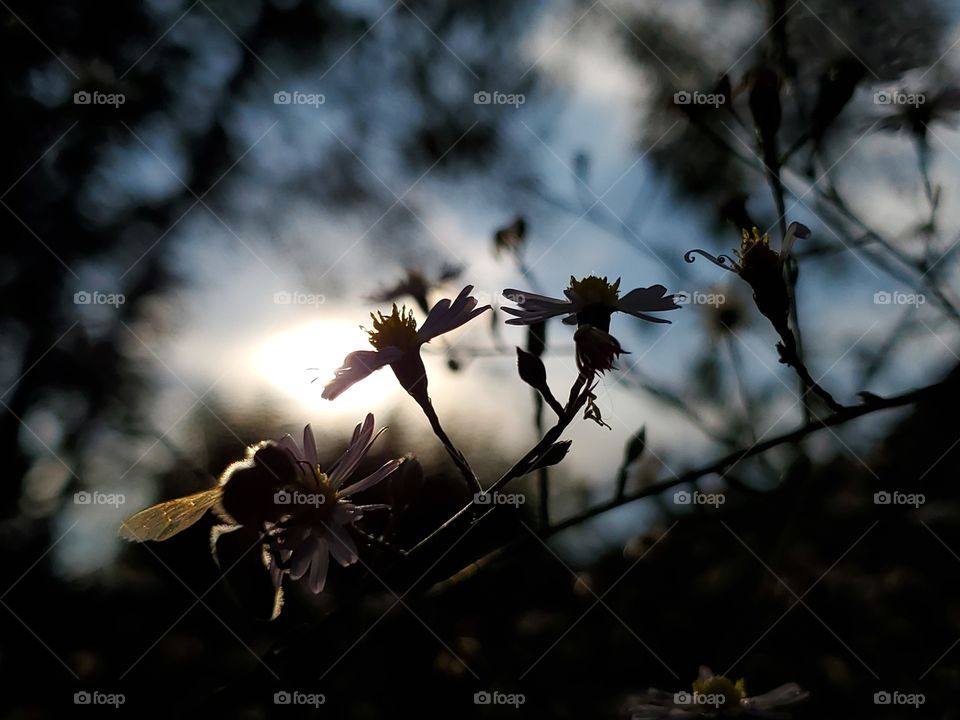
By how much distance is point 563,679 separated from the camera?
2.55 m

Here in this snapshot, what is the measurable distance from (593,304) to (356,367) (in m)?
0.36

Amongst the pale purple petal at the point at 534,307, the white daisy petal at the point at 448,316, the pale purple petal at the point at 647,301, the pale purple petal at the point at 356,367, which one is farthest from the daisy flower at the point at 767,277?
the pale purple petal at the point at 356,367

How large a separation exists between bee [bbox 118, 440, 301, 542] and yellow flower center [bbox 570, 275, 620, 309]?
0.47 metres

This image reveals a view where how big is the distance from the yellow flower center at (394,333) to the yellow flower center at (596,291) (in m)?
0.27

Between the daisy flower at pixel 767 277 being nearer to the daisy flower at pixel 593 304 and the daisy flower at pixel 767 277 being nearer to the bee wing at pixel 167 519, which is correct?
the daisy flower at pixel 593 304

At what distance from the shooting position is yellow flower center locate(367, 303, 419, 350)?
1.31m

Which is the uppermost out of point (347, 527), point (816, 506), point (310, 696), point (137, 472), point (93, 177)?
point (93, 177)

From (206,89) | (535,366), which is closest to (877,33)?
(535,366)

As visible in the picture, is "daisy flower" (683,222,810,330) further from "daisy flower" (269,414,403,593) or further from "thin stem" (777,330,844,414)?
"daisy flower" (269,414,403,593)

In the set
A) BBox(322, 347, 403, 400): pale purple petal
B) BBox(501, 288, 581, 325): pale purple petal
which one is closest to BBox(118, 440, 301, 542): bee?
BBox(322, 347, 403, 400): pale purple petal

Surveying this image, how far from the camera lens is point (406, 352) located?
1.30 meters

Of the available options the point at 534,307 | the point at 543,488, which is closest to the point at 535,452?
the point at 534,307

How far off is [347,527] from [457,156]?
9.81 ft

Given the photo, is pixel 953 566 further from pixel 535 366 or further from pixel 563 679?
pixel 535 366
